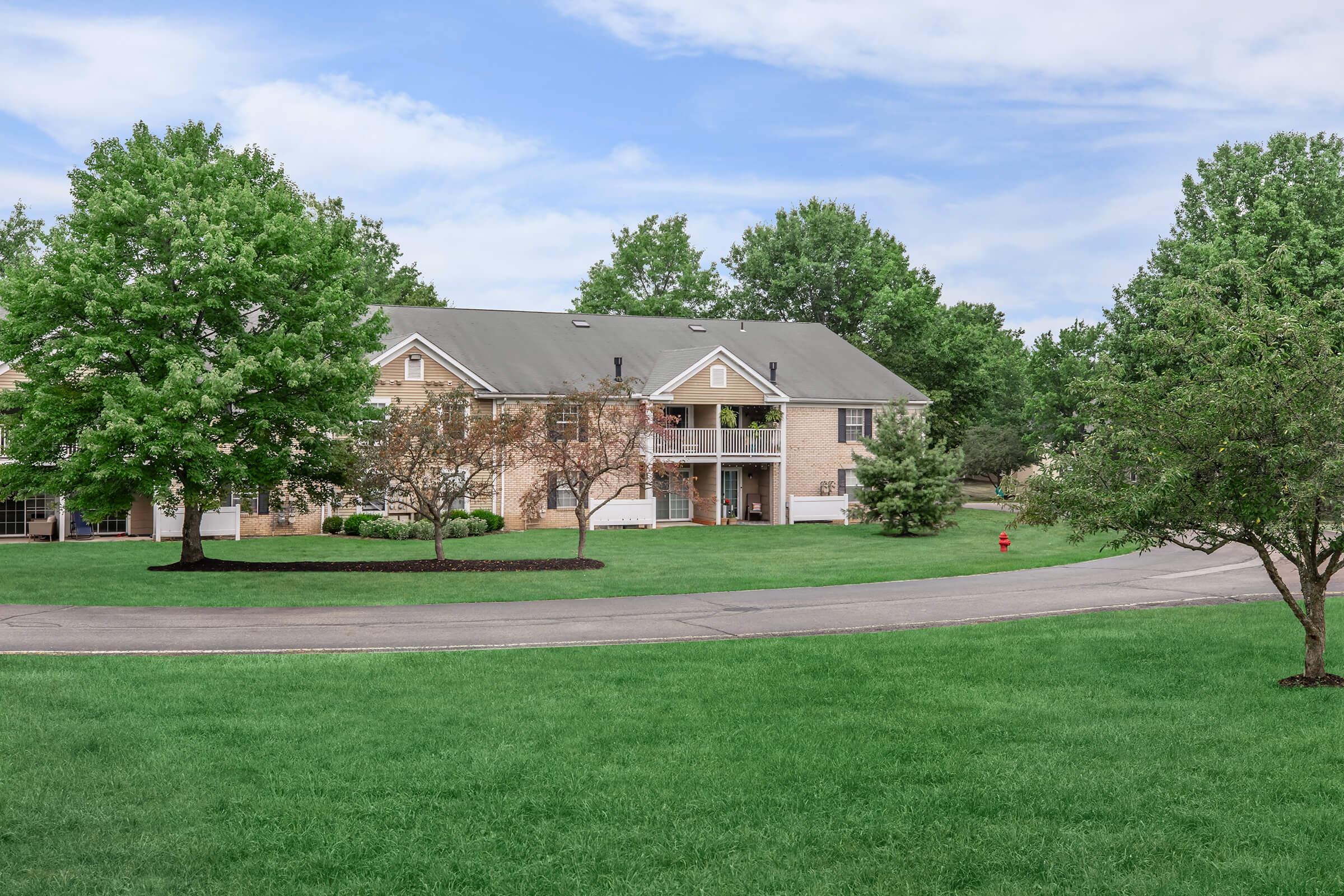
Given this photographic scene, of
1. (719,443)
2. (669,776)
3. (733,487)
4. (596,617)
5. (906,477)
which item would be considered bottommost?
(669,776)

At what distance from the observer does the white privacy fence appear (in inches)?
1403

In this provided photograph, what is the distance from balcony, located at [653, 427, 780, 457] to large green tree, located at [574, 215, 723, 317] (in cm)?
2454

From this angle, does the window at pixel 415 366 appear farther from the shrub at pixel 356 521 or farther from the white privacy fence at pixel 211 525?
the white privacy fence at pixel 211 525

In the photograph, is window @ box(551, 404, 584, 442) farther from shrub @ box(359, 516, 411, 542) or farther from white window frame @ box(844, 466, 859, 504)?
white window frame @ box(844, 466, 859, 504)

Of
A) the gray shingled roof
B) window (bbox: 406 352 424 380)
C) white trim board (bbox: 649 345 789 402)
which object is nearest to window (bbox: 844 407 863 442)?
the gray shingled roof

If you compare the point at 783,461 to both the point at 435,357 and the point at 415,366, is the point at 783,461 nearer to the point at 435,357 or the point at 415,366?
the point at 435,357

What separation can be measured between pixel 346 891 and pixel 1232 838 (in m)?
5.38

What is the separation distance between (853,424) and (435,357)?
57.3 ft

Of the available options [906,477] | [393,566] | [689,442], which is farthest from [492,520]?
[906,477]

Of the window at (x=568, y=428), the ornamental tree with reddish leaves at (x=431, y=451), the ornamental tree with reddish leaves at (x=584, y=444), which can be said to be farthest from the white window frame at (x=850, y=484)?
the ornamental tree with reddish leaves at (x=431, y=451)

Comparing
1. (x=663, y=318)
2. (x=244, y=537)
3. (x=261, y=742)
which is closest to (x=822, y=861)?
(x=261, y=742)

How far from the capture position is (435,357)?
1512 inches

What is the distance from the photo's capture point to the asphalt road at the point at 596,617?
47.9 ft

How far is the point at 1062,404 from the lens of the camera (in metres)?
50.0
